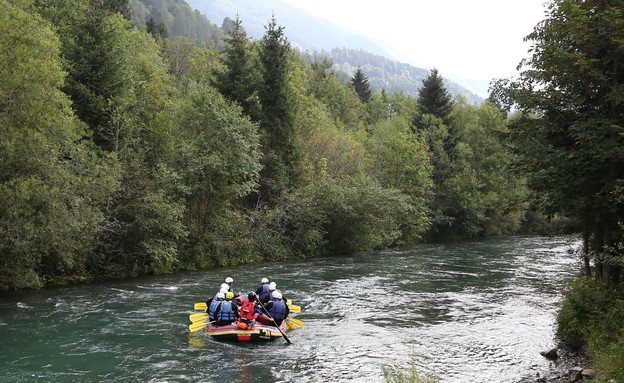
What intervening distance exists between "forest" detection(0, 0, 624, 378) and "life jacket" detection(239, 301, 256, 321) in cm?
837

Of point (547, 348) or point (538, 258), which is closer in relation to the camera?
point (547, 348)

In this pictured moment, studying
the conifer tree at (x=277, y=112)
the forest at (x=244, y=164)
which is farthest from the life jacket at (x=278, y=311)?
the conifer tree at (x=277, y=112)

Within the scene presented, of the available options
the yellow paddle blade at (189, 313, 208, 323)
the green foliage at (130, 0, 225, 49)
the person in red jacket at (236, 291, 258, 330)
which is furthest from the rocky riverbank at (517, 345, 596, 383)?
the green foliage at (130, 0, 225, 49)

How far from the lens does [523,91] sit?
1499 centimetres

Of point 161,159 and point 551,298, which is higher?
point 161,159

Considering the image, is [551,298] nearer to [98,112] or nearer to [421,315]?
[421,315]

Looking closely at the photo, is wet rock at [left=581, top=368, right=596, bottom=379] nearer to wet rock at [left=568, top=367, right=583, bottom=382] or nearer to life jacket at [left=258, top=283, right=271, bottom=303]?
wet rock at [left=568, top=367, right=583, bottom=382]

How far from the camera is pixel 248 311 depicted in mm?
15719

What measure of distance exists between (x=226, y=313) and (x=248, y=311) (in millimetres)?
651

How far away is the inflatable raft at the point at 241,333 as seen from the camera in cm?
1495

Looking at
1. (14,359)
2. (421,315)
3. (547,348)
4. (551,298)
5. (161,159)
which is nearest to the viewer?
(14,359)

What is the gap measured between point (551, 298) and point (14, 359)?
18.7 m

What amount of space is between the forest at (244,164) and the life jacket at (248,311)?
8.37 m

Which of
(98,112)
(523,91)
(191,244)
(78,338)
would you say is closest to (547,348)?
(523,91)
